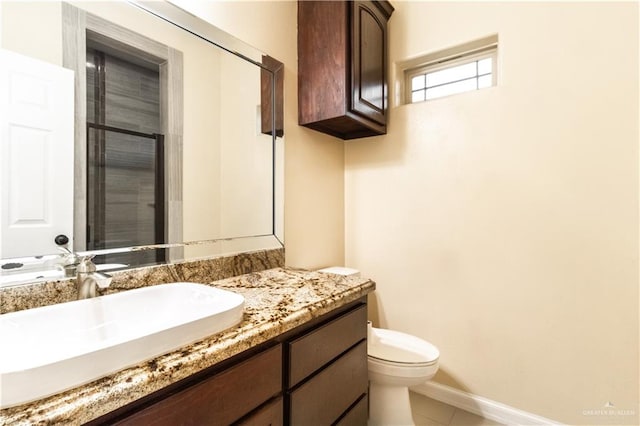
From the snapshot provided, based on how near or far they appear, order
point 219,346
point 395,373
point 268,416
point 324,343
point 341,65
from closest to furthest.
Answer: point 219,346 < point 268,416 < point 324,343 < point 395,373 < point 341,65

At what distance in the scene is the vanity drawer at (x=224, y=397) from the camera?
618 millimetres

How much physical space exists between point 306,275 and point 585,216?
1.37 meters

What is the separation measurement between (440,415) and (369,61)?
6.78 ft

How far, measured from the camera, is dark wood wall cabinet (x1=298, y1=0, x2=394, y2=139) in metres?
1.62

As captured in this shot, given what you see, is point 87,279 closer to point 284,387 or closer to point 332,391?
point 284,387

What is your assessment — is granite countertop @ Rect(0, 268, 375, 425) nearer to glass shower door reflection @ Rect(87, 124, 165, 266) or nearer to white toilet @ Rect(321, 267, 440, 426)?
glass shower door reflection @ Rect(87, 124, 165, 266)

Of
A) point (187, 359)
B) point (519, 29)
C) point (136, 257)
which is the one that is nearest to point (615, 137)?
point (519, 29)

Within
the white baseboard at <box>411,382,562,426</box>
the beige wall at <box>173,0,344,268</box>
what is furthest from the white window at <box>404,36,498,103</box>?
the white baseboard at <box>411,382,562,426</box>

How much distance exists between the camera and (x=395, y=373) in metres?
1.45

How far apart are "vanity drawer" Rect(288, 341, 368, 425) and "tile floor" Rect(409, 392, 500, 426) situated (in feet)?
2.19

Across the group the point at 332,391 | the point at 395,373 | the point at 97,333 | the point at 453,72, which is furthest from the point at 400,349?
the point at 453,72

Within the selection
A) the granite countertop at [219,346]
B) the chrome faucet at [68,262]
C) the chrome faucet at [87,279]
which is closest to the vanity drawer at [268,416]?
the granite countertop at [219,346]

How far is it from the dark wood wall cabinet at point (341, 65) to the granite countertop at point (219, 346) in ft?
3.02

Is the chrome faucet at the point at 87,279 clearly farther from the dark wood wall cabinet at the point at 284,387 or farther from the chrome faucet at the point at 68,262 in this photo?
the dark wood wall cabinet at the point at 284,387
